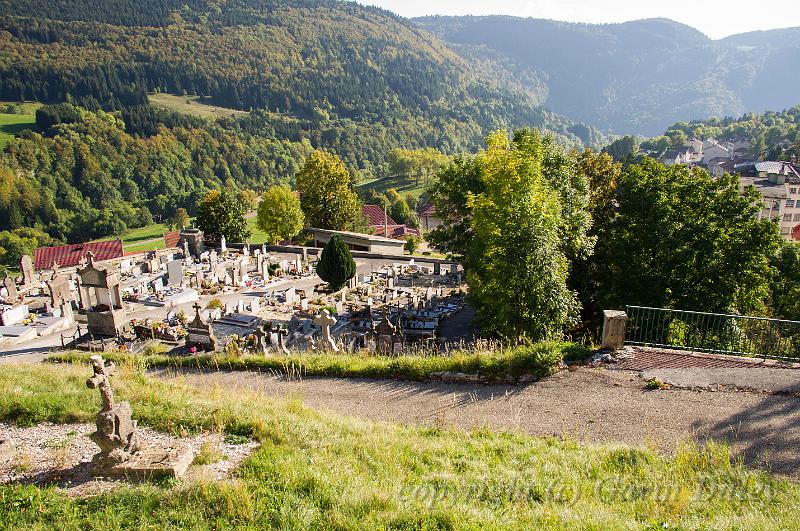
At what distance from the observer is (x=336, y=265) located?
25.3 m

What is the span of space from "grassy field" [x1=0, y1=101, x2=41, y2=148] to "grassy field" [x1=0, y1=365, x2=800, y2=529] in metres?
133

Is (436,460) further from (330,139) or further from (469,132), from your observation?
(469,132)

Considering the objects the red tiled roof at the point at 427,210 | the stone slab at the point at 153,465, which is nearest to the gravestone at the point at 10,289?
the stone slab at the point at 153,465

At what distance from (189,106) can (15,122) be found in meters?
54.2

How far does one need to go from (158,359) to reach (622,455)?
1111 cm

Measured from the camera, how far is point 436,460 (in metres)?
6.50

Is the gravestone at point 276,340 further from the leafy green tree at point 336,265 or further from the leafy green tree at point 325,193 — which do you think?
the leafy green tree at point 325,193

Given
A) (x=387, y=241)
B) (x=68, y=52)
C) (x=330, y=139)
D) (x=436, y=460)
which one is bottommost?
(x=387, y=241)

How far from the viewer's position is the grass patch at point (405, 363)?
31.5 feet

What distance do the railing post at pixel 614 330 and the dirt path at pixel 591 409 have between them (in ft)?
2.84

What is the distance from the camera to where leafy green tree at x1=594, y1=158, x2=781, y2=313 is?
15.3 m

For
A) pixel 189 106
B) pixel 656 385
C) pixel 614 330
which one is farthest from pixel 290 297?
pixel 189 106

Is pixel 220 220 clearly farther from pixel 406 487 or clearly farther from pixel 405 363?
pixel 406 487

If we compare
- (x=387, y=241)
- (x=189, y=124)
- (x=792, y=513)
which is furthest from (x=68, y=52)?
(x=792, y=513)
